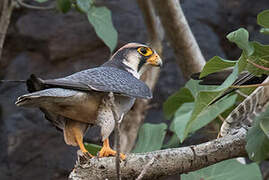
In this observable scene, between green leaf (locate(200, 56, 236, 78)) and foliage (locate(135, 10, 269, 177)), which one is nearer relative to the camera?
foliage (locate(135, 10, 269, 177))

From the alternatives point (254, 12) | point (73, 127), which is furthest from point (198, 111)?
point (254, 12)

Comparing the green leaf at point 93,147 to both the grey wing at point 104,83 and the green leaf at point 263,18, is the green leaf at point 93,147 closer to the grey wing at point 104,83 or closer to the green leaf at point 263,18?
the grey wing at point 104,83

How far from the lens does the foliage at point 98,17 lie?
202 cm

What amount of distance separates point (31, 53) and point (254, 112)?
3021 millimetres

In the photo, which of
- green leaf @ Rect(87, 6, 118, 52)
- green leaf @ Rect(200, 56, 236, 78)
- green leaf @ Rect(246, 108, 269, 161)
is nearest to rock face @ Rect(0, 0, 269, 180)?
green leaf @ Rect(87, 6, 118, 52)

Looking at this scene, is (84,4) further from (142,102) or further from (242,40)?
(242,40)

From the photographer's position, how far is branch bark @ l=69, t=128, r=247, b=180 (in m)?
1.15

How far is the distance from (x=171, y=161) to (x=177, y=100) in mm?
1040

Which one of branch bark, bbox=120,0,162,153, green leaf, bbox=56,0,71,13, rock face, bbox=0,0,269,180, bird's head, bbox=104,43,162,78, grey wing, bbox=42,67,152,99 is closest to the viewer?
grey wing, bbox=42,67,152,99

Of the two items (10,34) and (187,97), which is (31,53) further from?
(187,97)

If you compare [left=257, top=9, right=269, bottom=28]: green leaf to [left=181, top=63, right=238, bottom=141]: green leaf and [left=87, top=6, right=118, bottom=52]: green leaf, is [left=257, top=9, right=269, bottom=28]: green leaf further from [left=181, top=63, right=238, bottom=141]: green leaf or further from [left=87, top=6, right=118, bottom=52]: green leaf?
→ [left=87, top=6, right=118, bottom=52]: green leaf

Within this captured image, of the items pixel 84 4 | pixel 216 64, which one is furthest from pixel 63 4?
pixel 216 64

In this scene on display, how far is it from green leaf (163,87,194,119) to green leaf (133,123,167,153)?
29 cm

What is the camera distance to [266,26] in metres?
1.18
